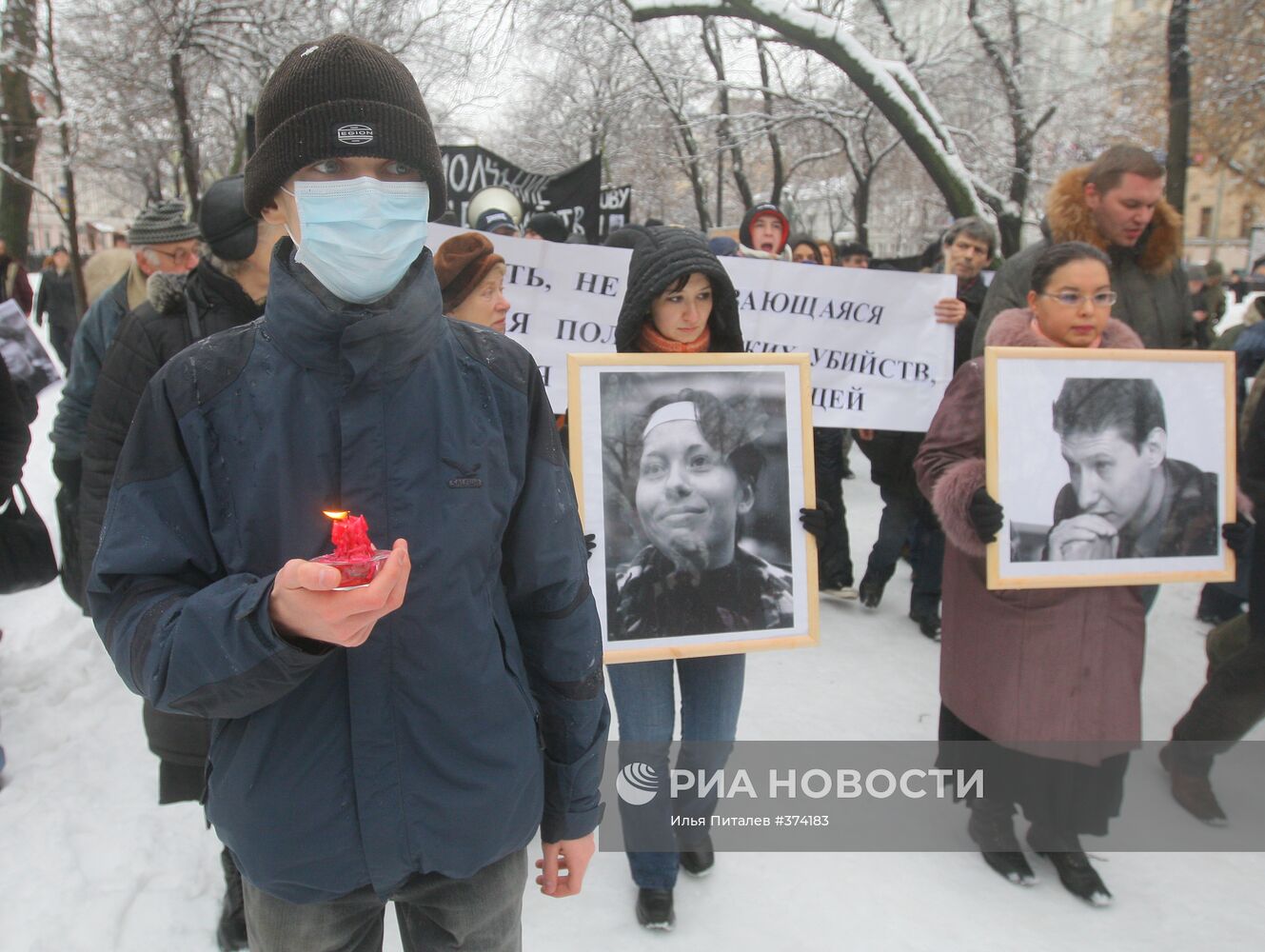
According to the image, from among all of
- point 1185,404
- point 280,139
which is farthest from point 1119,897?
point 280,139

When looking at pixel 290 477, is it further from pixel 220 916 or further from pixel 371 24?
pixel 371 24

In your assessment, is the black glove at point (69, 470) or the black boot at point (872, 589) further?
the black boot at point (872, 589)

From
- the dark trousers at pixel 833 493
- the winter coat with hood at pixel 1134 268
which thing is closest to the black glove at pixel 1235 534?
the winter coat with hood at pixel 1134 268

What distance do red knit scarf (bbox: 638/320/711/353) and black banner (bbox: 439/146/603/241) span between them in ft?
16.2

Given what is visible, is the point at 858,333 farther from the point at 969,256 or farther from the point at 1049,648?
the point at 1049,648

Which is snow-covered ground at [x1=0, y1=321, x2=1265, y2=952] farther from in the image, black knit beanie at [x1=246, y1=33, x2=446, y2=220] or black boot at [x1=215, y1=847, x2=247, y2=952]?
black knit beanie at [x1=246, y1=33, x2=446, y2=220]

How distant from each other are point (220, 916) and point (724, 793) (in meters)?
1.65

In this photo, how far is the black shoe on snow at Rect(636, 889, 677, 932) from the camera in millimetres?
2664

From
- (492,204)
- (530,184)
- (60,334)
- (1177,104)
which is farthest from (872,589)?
(60,334)

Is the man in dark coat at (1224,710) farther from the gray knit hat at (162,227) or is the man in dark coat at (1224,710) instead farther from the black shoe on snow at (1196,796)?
the gray knit hat at (162,227)

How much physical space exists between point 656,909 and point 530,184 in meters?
6.17

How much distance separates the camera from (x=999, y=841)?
117 inches

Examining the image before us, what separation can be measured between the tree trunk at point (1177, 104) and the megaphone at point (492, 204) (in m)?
6.39

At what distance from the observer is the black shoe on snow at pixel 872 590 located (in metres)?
5.35
